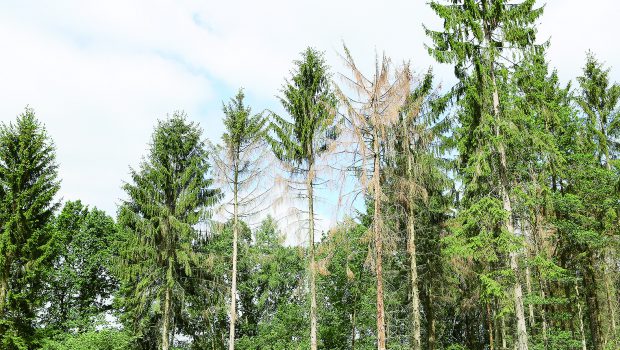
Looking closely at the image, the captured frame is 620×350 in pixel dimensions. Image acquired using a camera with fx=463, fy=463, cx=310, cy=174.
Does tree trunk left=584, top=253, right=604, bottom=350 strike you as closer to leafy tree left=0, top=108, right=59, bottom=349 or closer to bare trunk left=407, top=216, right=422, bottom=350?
bare trunk left=407, top=216, right=422, bottom=350

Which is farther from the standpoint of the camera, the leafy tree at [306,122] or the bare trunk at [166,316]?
the bare trunk at [166,316]

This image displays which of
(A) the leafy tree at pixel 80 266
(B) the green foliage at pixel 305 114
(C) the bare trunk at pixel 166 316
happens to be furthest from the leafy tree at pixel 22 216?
(B) the green foliage at pixel 305 114

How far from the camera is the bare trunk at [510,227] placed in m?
12.5

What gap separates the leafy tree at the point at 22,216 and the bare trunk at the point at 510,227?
18991mm

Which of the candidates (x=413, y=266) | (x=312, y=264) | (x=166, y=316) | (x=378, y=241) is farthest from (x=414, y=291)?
(x=166, y=316)

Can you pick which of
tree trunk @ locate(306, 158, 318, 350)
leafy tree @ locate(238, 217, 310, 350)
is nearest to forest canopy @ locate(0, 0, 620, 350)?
tree trunk @ locate(306, 158, 318, 350)

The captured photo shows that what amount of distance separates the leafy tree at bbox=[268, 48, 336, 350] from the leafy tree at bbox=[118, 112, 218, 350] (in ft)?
19.9

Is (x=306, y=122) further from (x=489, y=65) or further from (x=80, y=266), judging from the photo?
(x=80, y=266)

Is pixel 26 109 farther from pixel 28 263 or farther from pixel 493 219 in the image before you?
pixel 493 219

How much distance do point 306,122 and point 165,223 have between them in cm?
→ 858

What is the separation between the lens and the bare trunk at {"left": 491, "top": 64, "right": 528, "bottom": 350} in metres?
12.5

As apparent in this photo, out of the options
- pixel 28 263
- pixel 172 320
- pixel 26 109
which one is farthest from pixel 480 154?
pixel 26 109

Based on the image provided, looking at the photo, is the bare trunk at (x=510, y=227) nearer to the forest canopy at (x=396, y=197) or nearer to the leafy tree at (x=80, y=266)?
the forest canopy at (x=396, y=197)

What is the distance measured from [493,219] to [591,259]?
8.68 m
